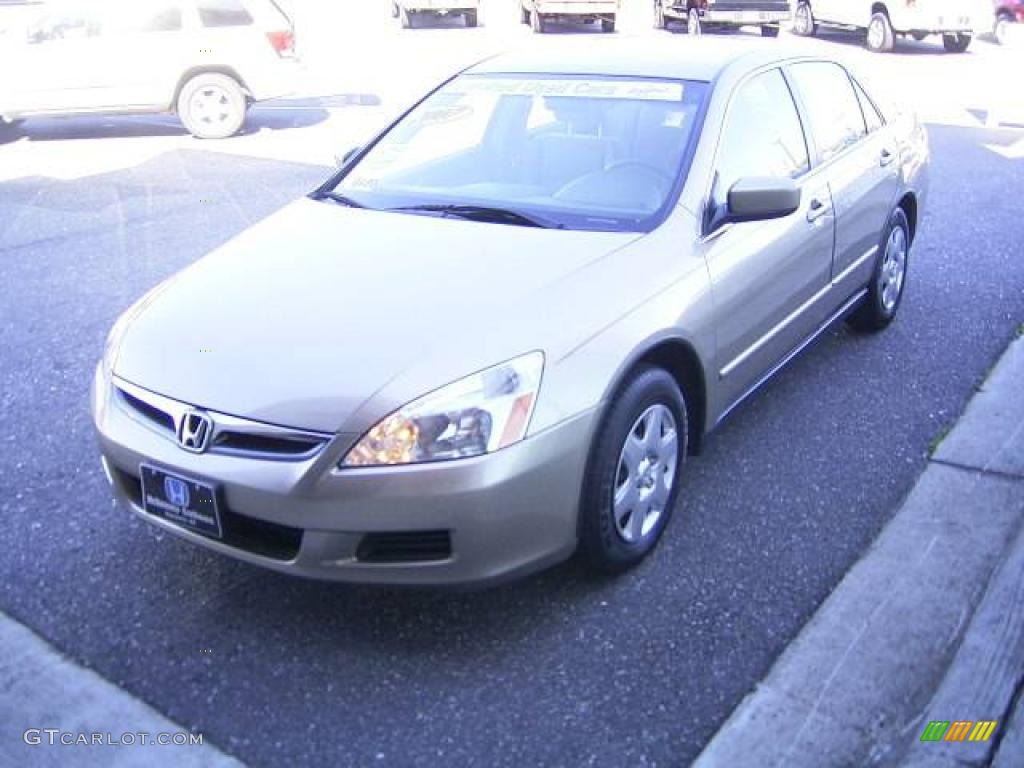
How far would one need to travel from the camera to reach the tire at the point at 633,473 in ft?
9.75

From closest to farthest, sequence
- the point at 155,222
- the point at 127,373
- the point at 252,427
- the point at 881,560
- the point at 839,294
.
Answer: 1. the point at 252,427
2. the point at 127,373
3. the point at 881,560
4. the point at 839,294
5. the point at 155,222

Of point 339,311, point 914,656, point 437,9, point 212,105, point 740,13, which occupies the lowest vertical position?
point 914,656

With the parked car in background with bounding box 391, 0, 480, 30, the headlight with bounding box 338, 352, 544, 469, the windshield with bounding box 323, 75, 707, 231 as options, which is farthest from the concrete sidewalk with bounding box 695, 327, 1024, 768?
the parked car in background with bounding box 391, 0, 480, 30

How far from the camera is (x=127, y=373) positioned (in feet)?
10.0

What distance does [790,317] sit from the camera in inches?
162

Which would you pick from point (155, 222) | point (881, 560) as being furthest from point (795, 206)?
point (155, 222)

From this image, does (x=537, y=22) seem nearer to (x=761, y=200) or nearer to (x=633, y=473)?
(x=761, y=200)

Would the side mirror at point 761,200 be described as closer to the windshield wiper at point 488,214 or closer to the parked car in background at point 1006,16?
the windshield wiper at point 488,214

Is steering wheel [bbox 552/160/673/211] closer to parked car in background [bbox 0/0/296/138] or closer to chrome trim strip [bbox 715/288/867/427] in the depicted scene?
chrome trim strip [bbox 715/288/867/427]

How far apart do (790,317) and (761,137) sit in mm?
729

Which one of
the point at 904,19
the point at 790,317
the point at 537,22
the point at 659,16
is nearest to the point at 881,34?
the point at 904,19

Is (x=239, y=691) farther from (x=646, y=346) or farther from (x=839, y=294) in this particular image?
(x=839, y=294)

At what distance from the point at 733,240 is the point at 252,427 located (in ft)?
6.09

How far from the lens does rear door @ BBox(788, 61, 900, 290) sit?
4.46 metres
